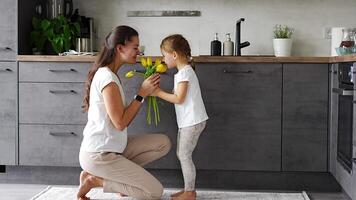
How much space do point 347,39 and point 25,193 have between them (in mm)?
2260

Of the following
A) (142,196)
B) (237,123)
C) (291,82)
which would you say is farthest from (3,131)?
(291,82)

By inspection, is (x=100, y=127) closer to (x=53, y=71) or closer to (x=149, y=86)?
(x=149, y=86)

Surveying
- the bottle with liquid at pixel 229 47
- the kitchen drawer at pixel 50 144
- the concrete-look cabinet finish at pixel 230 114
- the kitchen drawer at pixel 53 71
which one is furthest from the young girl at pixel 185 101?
the bottle with liquid at pixel 229 47

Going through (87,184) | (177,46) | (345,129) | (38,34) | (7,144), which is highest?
(38,34)

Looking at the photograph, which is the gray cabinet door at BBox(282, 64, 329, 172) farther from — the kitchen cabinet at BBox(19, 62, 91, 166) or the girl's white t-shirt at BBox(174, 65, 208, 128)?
the kitchen cabinet at BBox(19, 62, 91, 166)

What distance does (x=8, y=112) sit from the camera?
3814 millimetres

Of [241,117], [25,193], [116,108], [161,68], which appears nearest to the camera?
[116,108]

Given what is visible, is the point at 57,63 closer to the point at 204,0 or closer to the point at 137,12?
the point at 137,12

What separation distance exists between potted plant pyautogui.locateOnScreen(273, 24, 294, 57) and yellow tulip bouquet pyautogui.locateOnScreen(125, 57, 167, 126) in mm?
1035

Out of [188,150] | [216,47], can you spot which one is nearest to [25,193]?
[188,150]

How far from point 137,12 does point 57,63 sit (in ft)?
2.93

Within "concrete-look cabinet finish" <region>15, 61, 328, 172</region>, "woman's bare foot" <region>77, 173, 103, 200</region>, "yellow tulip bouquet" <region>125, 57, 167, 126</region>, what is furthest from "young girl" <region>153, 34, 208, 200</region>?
"woman's bare foot" <region>77, 173, 103, 200</region>

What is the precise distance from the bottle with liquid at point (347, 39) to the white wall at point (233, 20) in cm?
33

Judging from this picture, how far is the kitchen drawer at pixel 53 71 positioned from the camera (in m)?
3.74
